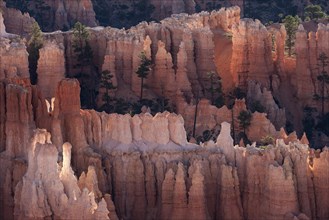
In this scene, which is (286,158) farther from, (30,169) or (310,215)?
(30,169)

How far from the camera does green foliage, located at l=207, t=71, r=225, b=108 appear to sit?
87375 millimetres

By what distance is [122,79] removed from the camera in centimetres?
8862

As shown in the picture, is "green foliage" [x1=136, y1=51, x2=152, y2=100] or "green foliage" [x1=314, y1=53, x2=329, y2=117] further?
"green foliage" [x1=314, y1=53, x2=329, y2=117]

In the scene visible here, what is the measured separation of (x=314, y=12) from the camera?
110812mm

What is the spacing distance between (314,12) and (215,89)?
24.0m

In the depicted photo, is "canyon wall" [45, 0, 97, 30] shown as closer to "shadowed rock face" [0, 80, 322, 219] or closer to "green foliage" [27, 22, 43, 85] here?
"green foliage" [27, 22, 43, 85]

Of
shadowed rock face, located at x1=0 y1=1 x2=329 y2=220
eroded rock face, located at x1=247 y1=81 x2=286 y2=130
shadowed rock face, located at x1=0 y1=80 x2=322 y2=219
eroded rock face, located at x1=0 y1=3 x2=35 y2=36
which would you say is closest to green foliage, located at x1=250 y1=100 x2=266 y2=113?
eroded rock face, located at x1=247 y1=81 x2=286 y2=130

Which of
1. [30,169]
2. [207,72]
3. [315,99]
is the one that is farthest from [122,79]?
[30,169]

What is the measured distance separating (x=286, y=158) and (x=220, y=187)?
2917mm

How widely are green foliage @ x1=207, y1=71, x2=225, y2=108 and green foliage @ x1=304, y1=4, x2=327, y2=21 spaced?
20.3 m

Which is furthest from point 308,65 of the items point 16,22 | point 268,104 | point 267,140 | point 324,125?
point 16,22

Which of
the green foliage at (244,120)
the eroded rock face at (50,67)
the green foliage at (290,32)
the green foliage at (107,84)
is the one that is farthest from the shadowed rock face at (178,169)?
the green foliage at (290,32)

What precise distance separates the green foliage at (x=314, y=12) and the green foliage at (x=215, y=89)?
20271mm

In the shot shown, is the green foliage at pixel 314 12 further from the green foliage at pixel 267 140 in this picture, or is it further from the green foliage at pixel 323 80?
the green foliage at pixel 267 140
